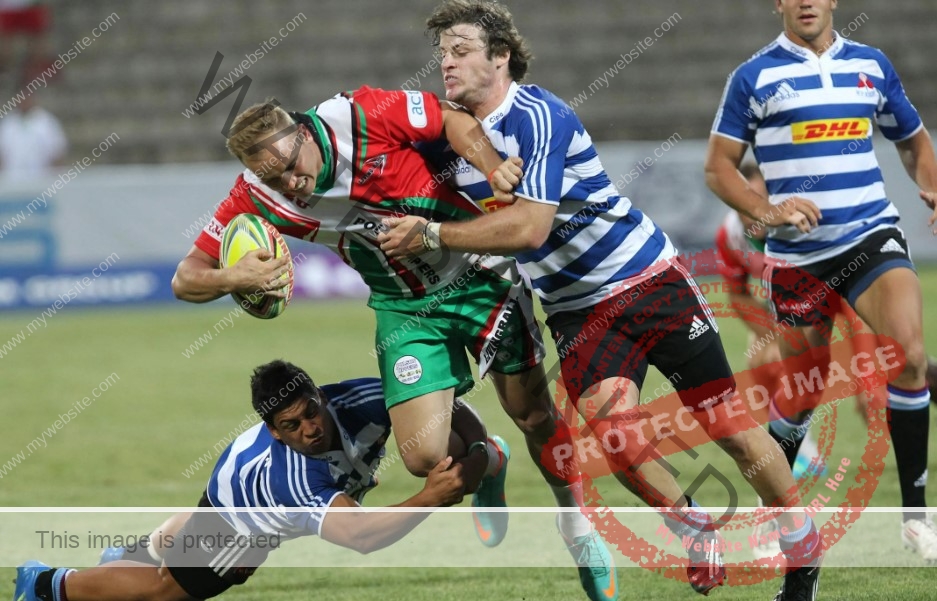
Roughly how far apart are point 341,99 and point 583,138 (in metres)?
1.01

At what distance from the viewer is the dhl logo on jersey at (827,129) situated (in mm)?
5723

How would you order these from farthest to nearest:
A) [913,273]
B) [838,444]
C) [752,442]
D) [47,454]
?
[47,454], [838,444], [913,273], [752,442]

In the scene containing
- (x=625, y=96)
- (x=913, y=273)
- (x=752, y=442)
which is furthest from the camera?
(x=625, y=96)

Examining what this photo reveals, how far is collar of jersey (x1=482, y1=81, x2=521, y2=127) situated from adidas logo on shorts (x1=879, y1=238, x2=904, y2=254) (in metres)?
1.87

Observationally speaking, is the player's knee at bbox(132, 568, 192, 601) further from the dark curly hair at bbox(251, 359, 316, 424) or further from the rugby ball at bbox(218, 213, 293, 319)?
the rugby ball at bbox(218, 213, 293, 319)

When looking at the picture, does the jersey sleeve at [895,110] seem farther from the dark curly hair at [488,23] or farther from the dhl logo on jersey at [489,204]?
the dhl logo on jersey at [489,204]

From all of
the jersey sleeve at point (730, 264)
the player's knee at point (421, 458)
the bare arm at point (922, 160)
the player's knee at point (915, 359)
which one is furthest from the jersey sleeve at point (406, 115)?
the jersey sleeve at point (730, 264)

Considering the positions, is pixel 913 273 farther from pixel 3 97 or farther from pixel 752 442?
pixel 3 97

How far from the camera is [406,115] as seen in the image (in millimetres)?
5102

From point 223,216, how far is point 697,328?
1938 millimetres

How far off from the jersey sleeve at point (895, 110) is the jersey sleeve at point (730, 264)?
7.76ft

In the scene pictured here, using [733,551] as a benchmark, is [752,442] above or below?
above

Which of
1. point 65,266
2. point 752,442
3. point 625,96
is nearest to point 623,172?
point 625,96

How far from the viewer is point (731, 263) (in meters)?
8.25
